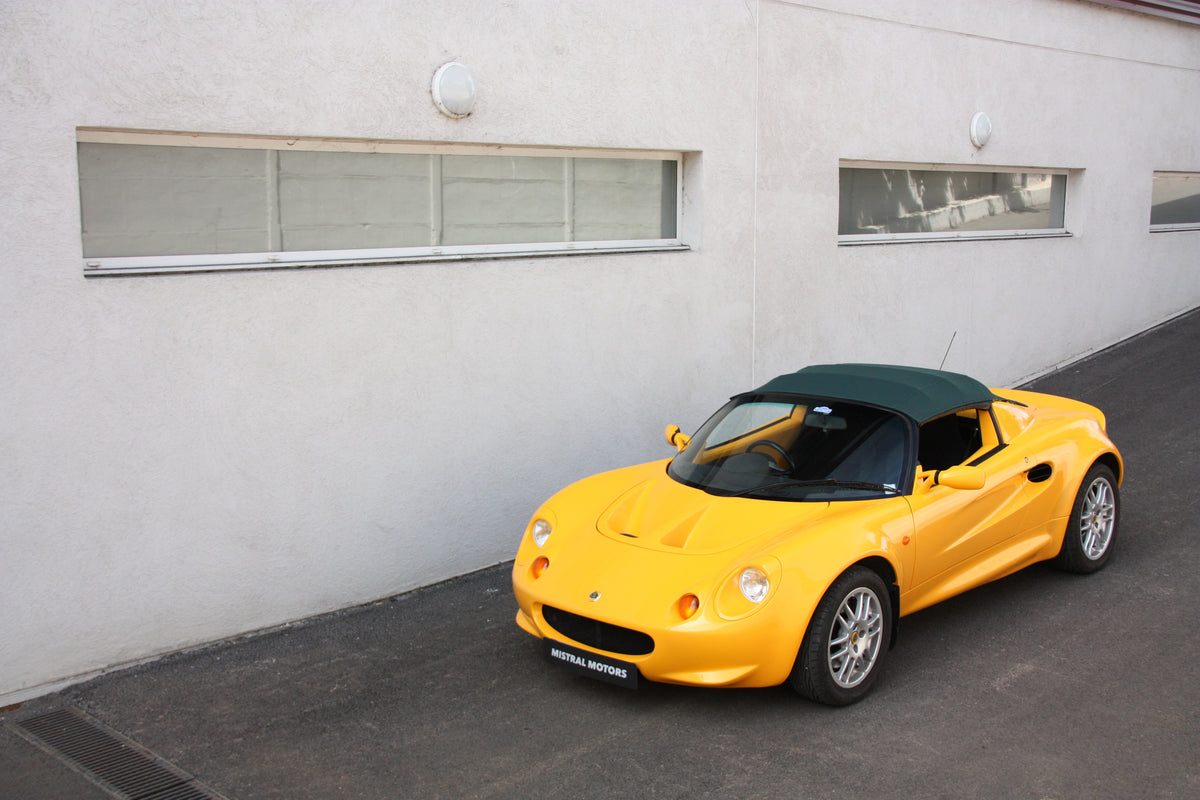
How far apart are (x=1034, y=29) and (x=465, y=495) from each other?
7.74 meters

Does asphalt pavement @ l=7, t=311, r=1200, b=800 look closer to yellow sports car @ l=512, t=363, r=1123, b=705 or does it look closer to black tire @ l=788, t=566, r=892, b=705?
black tire @ l=788, t=566, r=892, b=705

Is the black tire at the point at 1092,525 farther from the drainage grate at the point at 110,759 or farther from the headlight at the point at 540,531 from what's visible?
the drainage grate at the point at 110,759

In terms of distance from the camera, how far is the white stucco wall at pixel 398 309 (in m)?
4.98

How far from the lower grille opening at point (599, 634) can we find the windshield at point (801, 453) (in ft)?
3.35

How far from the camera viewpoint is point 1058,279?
11172 millimetres

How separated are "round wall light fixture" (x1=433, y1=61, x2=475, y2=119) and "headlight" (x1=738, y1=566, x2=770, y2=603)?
3333mm

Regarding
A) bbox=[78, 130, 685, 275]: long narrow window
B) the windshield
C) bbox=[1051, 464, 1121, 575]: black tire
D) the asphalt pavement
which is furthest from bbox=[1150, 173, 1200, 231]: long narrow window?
the windshield

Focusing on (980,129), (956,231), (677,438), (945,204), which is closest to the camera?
(677,438)

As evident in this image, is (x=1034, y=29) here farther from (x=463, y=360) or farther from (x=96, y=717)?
(x=96, y=717)

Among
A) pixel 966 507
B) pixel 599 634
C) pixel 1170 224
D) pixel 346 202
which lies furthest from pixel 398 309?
pixel 1170 224

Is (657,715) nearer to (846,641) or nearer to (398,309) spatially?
(846,641)

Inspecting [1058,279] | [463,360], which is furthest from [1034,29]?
[463,360]

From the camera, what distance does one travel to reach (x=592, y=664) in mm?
4633

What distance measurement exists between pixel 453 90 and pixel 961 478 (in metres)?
3.58
